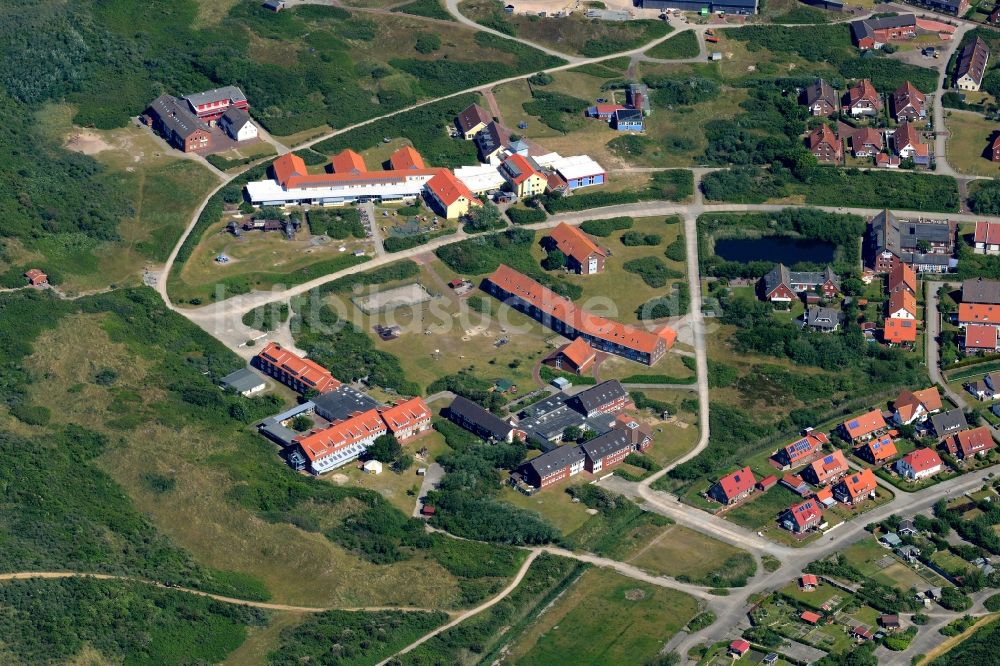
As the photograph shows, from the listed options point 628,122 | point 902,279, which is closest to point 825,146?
point 628,122

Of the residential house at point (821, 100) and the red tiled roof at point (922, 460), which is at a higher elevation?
the residential house at point (821, 100)

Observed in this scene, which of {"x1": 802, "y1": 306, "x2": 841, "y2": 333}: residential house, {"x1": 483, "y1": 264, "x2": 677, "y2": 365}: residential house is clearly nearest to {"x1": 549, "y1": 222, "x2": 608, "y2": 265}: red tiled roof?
{"x1": 483, "y1": 264, "x2": 677, "y2": 365}: residential house

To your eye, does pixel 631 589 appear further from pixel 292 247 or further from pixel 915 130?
pixel 915 130

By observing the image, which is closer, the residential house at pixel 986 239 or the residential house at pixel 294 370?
the residential house at pixel 294 370

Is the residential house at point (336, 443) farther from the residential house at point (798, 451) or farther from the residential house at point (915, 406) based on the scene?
the residential house at point (915, 406)

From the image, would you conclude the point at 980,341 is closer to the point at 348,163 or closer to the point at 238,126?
the point at 348,163

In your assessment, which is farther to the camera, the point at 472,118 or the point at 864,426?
the point at 472,118

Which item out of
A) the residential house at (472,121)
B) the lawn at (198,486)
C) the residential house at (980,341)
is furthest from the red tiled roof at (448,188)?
the residential house at (980,341)
